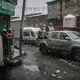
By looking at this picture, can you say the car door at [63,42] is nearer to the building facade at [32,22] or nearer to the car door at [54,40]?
the car door at [54,40]

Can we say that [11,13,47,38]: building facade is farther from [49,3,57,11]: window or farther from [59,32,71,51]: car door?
[59,32,71,51]: car door

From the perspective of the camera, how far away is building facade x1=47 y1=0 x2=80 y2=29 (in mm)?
29883

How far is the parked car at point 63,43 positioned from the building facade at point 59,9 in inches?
517

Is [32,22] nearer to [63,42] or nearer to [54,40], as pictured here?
[54,40]

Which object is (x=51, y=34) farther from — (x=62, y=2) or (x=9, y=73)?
(x=62, y=2)

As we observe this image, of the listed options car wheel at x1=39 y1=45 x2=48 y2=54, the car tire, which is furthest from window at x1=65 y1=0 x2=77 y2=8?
the car tire

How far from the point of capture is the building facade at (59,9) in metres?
29.9

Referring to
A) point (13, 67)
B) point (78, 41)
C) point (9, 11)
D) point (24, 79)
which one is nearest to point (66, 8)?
point (9, 11)

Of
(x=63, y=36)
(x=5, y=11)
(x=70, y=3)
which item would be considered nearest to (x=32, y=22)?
(x=70, y=3)

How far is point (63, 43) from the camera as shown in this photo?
15.2 meters

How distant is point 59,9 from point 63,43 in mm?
18706

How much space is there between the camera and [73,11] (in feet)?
100

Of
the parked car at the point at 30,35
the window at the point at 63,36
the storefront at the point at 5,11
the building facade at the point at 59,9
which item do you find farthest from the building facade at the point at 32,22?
the window at the point at 63,36

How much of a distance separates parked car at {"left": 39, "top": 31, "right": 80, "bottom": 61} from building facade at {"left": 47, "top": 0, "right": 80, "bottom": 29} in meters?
13.1
